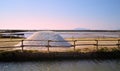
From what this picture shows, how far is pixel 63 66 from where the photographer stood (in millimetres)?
16422

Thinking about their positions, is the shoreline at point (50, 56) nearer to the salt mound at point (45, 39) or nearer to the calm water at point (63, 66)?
the calm water at point (63, 66)

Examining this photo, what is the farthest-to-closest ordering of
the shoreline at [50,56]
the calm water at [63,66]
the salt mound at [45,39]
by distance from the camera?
the salt mound at [45,39]
the shoreline at [50,56]
the calm water at [63,66]

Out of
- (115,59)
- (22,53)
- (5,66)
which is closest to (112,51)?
(115,59)

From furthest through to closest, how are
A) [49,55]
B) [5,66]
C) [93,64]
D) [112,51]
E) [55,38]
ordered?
[55,38] → [112,51] → [49,55] → [93,64] → [5,66]

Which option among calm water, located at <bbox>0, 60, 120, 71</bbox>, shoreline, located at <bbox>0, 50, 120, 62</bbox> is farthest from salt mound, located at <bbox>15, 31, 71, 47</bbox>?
calm water, located at <bbox>0, 60, 120, 71</bbox>

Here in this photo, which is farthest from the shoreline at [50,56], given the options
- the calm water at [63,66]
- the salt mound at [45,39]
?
the salt mound at [45,39]

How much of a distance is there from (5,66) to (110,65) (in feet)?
22.7

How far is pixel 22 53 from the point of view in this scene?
1841 centimetres

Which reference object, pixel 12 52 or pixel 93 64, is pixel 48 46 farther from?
pixel 93 64

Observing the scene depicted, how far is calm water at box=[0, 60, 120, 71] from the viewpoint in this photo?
15570 mm

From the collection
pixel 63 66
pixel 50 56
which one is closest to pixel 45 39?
pixel 50 56

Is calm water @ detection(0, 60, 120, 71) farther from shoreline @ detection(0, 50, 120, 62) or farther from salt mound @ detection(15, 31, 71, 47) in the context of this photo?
salt mound @ detection(15, 31, 71, 47)

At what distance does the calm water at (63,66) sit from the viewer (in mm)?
15570

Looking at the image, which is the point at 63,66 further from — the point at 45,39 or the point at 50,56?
the point at 45,39
